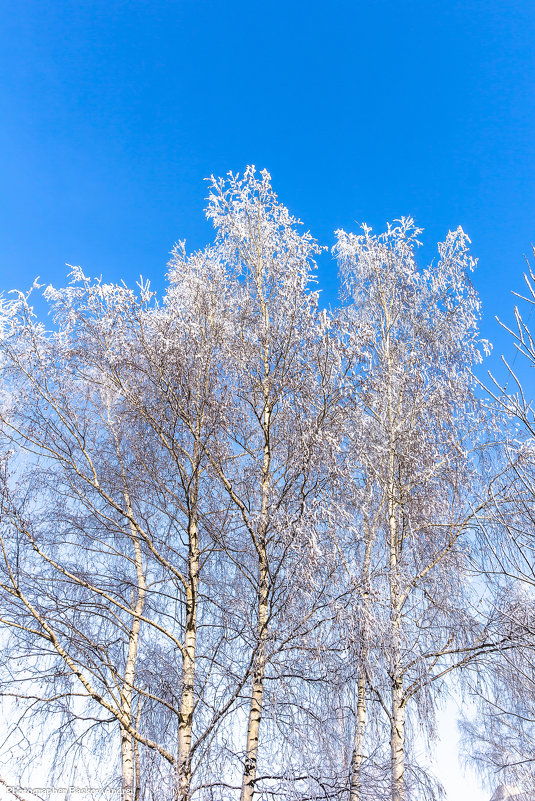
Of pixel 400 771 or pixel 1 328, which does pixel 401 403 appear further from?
pixel 1 328

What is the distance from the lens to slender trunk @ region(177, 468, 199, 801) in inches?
221

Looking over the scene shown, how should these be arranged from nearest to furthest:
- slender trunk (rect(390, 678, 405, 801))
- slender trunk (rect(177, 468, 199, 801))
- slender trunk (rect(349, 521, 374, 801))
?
slender trunk (rect(177, 468, 199, 801))
slender trunk (rect(349, 521, 374, 801))
slender trunk (rect(390, 678, 405, 801))

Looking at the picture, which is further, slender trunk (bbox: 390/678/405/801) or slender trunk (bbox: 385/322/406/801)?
slender trunk (bbox: 390/678/405/801)

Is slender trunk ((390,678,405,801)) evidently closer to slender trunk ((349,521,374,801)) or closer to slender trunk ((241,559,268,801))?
slender trunk ((349,521,374,801))

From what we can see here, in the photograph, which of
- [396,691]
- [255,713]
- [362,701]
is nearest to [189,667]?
[255,713]

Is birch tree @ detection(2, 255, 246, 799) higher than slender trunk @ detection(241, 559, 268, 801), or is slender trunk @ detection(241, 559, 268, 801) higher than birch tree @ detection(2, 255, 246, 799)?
birch tree @ detection(2, 255, 246, 799)

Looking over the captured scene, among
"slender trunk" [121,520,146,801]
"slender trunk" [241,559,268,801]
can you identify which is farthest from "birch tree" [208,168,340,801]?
"slender trunk" [121,520,146,801]

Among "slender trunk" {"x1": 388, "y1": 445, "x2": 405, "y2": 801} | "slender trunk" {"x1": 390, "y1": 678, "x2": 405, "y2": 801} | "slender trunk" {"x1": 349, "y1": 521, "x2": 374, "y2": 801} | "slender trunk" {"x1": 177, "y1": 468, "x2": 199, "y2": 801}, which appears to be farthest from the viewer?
"slender trunk" {"x1": 390, "y1": 678, "x2": 405, "y2": 801}

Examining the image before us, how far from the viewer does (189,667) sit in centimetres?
Result: 619

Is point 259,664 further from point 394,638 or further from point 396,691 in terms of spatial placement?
point 396,691

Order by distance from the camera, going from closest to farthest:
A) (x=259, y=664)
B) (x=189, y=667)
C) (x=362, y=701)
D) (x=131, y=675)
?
(x=259, y=664) < (x=189, y=667) < (x=362, y=701) < (x=131, y=675)

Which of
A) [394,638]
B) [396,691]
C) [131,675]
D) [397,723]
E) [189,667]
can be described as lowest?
[397,723]

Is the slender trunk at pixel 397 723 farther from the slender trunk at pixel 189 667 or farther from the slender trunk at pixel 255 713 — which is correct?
the slender trunk at pixel 189 667

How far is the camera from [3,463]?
582cm
